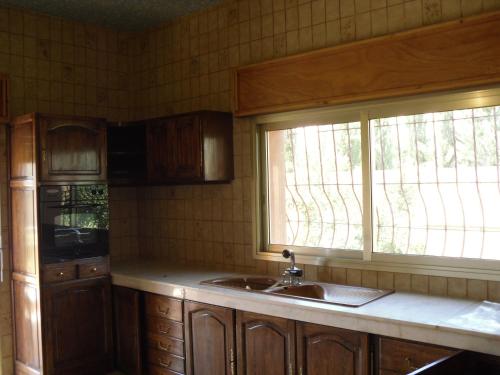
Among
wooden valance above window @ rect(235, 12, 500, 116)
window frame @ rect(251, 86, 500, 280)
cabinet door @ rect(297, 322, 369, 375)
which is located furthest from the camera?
window frame @ rect(251, 86, 500, 280)

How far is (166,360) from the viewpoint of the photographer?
3.47 m

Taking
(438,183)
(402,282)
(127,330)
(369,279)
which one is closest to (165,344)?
(127,330)

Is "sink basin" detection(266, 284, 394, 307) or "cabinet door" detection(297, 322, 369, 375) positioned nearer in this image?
"cabinet door" detection(297, 322, 369, 375)

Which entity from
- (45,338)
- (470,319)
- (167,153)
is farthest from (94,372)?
(470,319)

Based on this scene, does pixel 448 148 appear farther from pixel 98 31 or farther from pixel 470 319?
pixel 98 31

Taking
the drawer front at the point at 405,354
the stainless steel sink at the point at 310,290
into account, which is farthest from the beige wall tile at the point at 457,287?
the drawer front at the point at 405,354

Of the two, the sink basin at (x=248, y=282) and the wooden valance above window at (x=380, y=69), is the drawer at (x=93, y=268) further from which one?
the wooden valance above window at (x=380, y=69)

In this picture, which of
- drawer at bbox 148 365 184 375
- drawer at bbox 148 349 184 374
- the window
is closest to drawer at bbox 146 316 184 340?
drawer at bbox 148 349 184 374

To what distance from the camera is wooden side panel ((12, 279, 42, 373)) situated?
11.6 ft

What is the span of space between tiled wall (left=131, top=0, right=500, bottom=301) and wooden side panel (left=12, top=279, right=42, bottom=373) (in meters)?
1.09

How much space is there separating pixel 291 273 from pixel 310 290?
Result: 0.15 m

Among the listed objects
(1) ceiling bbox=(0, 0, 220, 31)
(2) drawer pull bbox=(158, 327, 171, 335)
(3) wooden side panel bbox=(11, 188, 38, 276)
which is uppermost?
(1) ceiling bbox=(0, 0, 220, 31)

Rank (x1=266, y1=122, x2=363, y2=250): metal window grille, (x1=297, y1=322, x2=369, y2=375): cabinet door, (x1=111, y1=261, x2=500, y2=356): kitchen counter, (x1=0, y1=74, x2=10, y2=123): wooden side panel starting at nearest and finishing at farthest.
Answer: (x1=111, y1=261, x2=500, y2=356): kitchen counter, (x1=297, y1=322, x2=369, y2=375): cabinet door, (x1=266, y1=122, x2=363, y2=250): metal window grille, (x1=0, y1=74, x2=10, y2=123): wooden side panel

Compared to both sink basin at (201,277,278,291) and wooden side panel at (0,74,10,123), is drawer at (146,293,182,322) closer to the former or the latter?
sink basin at (201,277,278,291)
